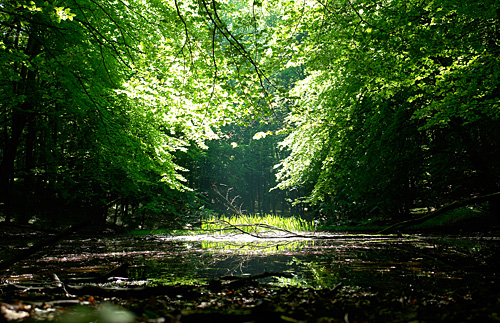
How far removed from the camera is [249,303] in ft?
4.99

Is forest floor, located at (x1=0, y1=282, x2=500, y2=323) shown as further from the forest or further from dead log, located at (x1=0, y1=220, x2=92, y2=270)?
the forest

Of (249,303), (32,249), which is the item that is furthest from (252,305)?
(32,249)

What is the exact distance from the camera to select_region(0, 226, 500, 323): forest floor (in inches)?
48.6

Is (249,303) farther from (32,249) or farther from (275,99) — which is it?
(275,99)

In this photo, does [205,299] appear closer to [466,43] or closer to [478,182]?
[466,43]

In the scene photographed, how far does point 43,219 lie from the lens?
10383 millimetres

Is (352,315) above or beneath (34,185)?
beneath

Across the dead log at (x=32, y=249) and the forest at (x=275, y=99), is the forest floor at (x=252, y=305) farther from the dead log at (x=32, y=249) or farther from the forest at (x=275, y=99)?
the forest at (x=275, y=99)

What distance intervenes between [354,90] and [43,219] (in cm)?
1170

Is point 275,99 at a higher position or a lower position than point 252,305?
higher

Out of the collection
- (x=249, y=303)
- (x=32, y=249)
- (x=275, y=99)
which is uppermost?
(x=275, y=99)

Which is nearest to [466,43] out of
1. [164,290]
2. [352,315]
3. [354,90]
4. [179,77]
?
[354,90]

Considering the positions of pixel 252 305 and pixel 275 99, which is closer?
pixel 252 305

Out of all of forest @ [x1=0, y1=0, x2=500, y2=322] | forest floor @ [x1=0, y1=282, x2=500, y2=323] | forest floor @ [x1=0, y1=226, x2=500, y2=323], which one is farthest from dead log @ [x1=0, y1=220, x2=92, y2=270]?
forest @ [x1=0, y1=0, x2=500, y2=322]
